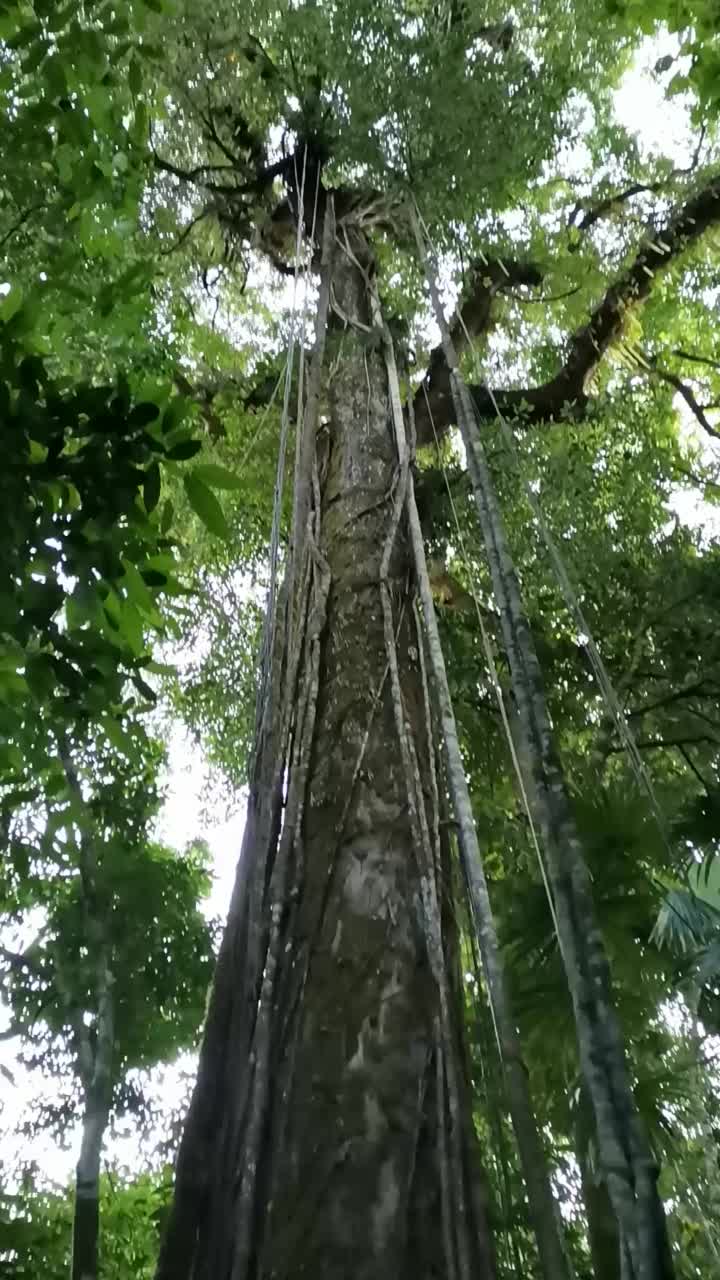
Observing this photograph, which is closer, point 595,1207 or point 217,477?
point 217,477

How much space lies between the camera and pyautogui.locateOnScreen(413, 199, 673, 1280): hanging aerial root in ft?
2.53

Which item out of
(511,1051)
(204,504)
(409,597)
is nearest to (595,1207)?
(511,1051)

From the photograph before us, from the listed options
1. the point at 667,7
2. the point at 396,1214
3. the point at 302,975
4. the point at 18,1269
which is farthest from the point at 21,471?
the point at 18,1269

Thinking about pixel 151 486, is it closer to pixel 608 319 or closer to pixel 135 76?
pixel 135 76

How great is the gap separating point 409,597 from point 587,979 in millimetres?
1578

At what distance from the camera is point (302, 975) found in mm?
1634

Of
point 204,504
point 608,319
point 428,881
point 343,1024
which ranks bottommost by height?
point 343,1024

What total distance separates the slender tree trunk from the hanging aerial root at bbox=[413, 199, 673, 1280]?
140 cm

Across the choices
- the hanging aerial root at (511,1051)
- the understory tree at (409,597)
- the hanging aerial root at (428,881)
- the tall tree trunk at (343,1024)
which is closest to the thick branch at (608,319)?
the understory tree at (409,597)

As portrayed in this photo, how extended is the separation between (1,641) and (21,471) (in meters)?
0.37

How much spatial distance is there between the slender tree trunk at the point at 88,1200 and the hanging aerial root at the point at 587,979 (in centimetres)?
140

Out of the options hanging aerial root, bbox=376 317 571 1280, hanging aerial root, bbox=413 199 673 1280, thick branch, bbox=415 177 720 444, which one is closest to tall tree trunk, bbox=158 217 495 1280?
hanging aerial root, bbox=376 317 571 1280

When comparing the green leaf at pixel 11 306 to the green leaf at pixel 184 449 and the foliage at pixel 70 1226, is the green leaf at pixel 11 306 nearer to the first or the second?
the green leaf at pixel 184 449

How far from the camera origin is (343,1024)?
61.4 inches
